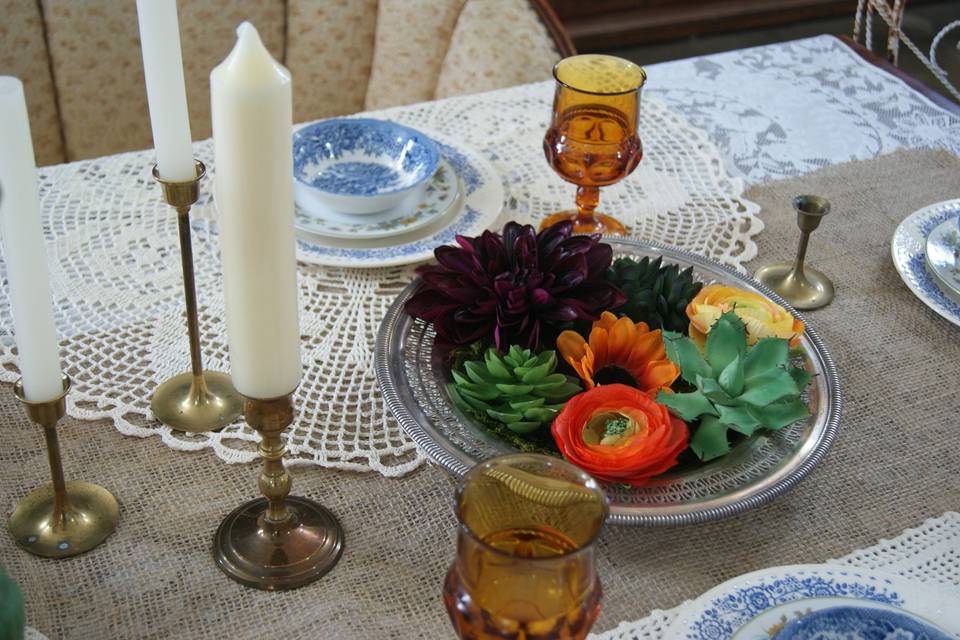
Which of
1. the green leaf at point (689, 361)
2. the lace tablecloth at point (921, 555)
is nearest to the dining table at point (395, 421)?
A: the lace tablecloth at point (921, 555)

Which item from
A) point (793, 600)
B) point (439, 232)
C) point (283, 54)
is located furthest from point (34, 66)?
point (793, 600)

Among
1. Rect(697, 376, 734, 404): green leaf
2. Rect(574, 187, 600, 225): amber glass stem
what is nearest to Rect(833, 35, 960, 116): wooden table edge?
Rect(574, 187, 600, 225): amber glass stem

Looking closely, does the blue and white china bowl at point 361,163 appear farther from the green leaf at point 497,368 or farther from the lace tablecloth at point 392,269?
the green leaf at point 497,368

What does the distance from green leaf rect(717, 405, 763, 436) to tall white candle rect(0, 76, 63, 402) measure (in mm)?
406

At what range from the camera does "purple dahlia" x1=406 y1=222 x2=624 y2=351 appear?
719 mm

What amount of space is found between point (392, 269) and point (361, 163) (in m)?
0.17

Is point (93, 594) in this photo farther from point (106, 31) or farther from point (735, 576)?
point (106, 31)

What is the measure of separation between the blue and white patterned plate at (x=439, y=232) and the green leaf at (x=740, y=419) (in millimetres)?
353

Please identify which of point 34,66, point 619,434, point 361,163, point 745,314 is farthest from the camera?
point 34,66

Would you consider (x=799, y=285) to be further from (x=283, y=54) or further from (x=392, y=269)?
(x=283, y=54)

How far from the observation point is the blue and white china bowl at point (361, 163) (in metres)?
0.94

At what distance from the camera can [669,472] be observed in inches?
26.0

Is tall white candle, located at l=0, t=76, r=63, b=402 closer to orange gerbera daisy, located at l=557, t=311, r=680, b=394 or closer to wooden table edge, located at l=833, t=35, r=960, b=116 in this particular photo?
orange gerbera daisy, located at l=557, t=311, r=680, b=394

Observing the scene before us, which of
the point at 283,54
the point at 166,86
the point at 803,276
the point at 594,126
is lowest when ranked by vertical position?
the point at 283,54
